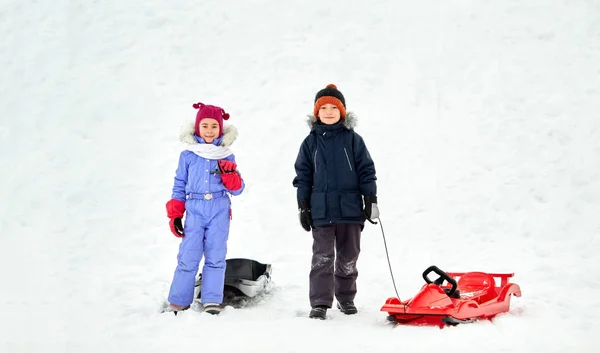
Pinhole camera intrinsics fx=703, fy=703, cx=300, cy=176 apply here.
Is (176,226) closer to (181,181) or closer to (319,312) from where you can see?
(181,181)

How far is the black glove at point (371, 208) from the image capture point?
5484mm

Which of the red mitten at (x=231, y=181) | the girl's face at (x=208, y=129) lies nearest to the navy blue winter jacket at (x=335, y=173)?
the red mitten at (x=231, y=181)

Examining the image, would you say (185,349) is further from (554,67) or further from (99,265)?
(554,67)

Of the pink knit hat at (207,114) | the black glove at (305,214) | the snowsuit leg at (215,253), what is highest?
the pink knit hat at (207,114)

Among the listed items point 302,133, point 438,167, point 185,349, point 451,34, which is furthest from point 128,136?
point 185,349

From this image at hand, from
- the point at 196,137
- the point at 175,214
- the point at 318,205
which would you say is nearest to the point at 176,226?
the point at 175,214

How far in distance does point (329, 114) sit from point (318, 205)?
752 mm

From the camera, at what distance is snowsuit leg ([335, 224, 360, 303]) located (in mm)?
5672

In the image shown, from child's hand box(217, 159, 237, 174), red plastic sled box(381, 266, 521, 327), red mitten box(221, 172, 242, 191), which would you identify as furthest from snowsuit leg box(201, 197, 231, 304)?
red plastic sled box(381, 266, 521, 327)

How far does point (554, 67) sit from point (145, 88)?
6456 mm

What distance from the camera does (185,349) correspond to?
172 inches

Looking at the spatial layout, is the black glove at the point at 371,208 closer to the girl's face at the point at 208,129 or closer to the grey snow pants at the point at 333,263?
the grey snow pants at the point at 333,263

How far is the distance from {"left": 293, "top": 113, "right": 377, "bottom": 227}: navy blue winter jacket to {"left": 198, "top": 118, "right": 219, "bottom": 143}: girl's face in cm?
78

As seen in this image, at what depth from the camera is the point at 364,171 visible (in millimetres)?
5621
